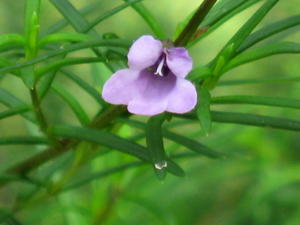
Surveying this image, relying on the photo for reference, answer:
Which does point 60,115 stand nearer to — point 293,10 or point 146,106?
point 293,10

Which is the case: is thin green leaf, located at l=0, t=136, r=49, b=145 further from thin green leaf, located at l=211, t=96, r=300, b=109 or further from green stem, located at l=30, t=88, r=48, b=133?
thin green leaf, located at l=211, t=96, r=300, b=109

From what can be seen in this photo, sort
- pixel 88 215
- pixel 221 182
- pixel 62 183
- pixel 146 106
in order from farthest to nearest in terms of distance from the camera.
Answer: pixel 221 182, pixel 88 215, pixel 62 183, pixel 146 106

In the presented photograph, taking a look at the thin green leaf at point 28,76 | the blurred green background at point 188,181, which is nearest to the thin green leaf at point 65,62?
the thin green leaf at point 28,76

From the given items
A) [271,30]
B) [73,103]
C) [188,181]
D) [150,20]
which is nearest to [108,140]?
[73,103]

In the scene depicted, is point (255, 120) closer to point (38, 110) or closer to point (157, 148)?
point (157, 148)

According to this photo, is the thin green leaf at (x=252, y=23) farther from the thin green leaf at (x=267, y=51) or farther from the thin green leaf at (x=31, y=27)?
the thin green leaf at (x=31, y=27)

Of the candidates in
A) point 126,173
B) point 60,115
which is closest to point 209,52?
point 60,115
